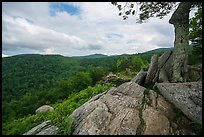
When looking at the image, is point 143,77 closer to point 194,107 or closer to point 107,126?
point 194,107

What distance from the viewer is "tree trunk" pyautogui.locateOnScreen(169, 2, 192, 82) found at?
44.4 ft

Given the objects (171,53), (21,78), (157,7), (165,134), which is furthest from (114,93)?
(21,78)

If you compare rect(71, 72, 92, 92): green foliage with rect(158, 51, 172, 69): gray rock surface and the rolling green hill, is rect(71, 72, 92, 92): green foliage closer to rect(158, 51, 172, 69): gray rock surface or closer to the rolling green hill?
the rolling green hill

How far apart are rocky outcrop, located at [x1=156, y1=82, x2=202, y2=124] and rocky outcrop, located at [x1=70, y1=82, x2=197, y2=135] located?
1.32ft

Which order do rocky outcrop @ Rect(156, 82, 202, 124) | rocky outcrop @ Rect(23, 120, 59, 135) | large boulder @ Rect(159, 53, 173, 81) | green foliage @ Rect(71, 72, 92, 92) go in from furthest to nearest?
green foliage @ Rect(71, 72, 92, 92) < large boulder @ Rect(159, 53, 173, 81) < rocky outcrop @ Rect(23, 120, 59, 135) < rocky outcrop @ Rect(156, 82, 202, 124)

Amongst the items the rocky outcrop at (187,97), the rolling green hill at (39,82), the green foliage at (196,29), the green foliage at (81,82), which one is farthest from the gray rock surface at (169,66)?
the green foliage at (81,82)

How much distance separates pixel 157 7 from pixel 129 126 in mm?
8000

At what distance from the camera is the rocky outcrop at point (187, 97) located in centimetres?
1034

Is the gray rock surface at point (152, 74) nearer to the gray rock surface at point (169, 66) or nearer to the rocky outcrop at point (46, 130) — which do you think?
the gray rock surface at point (169, 66)

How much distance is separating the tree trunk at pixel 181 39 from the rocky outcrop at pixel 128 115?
8.75 feet

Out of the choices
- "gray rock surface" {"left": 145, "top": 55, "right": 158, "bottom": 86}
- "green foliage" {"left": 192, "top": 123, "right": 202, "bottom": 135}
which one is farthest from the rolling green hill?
"green foliage" {"left": 192, "top": 123, "right": 202, "bottom": 135}

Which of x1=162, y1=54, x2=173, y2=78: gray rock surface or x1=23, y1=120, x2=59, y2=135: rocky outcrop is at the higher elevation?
x1=162, y1=54, x2=173, y2=78: gray rock surface

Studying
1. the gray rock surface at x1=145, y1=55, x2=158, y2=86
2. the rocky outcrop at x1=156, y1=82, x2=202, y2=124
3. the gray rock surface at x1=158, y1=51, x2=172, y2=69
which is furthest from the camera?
the gray rock surface at x1=158, y1=51, x2=172, y2=69

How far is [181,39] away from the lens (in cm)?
1373
